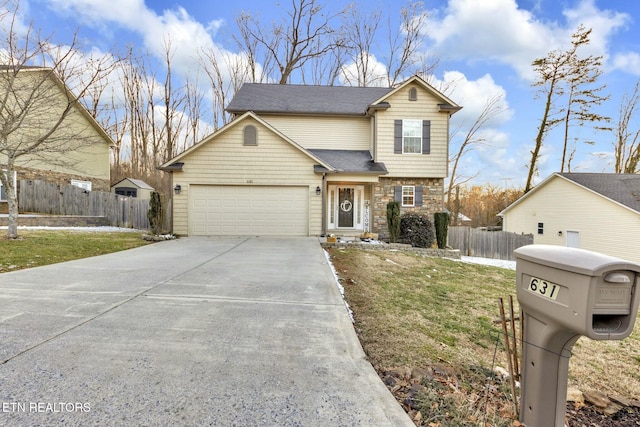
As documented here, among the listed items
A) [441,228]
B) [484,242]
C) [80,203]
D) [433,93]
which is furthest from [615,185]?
[80,203]

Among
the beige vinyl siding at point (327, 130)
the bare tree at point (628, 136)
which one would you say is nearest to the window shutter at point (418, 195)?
the beige vinyl siding at point (327, 130)

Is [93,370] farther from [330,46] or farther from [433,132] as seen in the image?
[330,46]

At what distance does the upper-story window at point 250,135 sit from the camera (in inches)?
434

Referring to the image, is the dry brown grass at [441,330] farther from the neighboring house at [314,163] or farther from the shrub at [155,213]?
the shrub at [155,213]

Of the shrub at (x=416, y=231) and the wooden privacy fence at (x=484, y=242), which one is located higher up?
the shrub at (x=416, y=231)

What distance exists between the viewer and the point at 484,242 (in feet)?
46.8

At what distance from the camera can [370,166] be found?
12.4 meters

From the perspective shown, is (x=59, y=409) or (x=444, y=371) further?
(x=444, y=371)

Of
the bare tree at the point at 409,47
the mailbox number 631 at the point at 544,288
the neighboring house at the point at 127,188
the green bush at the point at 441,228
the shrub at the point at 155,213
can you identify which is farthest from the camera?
the neighboring house at the point at 127,188

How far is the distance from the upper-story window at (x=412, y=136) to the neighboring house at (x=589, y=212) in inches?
342

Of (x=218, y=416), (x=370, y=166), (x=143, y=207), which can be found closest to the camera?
(x=218, y=416)

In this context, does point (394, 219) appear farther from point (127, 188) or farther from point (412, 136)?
point (127, 188)

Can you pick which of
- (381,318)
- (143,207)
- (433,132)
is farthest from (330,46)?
(381,318)

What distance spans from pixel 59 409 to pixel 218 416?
3.18 ft
